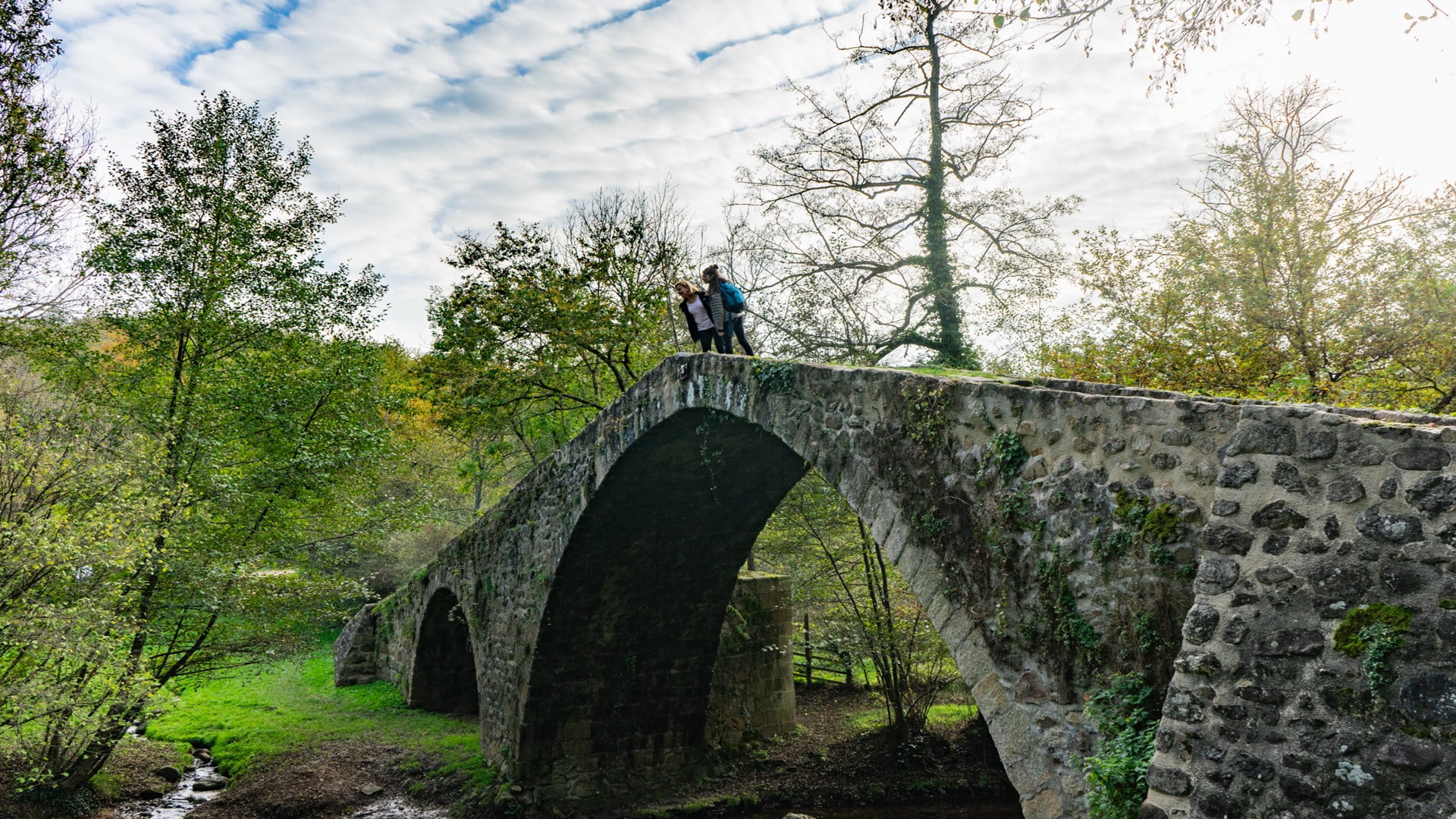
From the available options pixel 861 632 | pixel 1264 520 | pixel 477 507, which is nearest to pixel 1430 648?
pixel 1264 520

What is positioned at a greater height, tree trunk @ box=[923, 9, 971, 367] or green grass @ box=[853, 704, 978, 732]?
tree trunk @ box=[923, 9, 971, 367]

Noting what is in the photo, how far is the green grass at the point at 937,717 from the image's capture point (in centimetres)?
1327

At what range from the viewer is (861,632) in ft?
41.9

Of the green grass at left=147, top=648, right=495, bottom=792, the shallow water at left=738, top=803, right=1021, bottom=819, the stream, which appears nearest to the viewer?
the stream

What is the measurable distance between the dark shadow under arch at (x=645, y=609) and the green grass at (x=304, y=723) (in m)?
1.52

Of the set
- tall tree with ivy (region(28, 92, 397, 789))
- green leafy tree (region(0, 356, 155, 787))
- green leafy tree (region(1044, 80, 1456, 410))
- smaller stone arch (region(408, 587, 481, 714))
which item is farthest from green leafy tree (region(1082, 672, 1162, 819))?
smaller stone arch (region(408, 587, 481, 714))

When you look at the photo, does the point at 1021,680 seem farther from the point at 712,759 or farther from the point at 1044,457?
the point at 712,759

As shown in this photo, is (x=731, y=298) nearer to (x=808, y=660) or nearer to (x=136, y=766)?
(x=808, y=660)

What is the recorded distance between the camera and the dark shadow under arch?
32.3 ft

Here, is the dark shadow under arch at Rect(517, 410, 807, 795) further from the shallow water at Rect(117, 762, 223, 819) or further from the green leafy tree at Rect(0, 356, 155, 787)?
the green leafy tree at Rect(0, 356, 155, 787)

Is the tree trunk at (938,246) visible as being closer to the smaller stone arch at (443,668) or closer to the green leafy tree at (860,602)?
the green leafy tree at (860,602)

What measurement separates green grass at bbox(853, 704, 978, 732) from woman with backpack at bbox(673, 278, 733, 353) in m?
7.11

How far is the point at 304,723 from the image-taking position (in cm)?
1464

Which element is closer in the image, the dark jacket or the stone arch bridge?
the stone arch bridge
